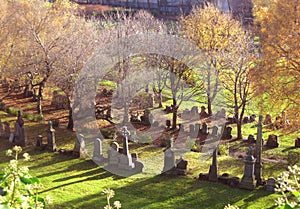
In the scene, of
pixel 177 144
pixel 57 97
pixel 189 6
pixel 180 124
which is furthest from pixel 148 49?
pixel 189 6

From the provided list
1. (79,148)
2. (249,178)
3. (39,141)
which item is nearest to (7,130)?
(39,141)

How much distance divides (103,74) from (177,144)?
20.3ft

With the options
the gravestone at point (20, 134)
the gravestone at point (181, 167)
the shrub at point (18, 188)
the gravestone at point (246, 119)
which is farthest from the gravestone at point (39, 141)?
the shrub at point (18, 188)

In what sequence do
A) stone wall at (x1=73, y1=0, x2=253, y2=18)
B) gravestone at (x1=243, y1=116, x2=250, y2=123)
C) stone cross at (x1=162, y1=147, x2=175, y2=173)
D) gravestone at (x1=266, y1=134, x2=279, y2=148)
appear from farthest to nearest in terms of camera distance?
stone wall at (x1=73, y1=0, x2=253, y2=18), gravestone at (x1=243, y1=116, x2=250, y2=123), gravestone at (x1=266, y1=134, x2=279, y2=148), stone cross at (x1=162, y1=147, x2=175, y2=173)

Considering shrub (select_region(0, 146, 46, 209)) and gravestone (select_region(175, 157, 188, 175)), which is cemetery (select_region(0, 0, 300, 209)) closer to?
gravestone (select_region(175, 157, 188, 175))

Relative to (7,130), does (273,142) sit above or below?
below

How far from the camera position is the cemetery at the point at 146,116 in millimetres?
13586

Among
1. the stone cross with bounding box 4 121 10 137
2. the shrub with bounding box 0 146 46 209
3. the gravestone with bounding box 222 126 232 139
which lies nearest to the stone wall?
the gravestone with bounding box 222 126 232 139

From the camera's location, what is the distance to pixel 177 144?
751 inches

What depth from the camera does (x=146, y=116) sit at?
22.5 metres

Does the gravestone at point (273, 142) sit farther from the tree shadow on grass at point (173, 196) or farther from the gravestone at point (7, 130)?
the gravestone at point (7, 130)

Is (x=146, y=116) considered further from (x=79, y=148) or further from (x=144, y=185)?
(x=144, y=185)

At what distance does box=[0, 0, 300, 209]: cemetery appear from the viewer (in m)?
13.6

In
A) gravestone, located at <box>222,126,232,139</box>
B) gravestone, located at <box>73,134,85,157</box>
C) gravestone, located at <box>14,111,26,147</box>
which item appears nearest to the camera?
gravestone, located at <box>73,134,85,157</box>
